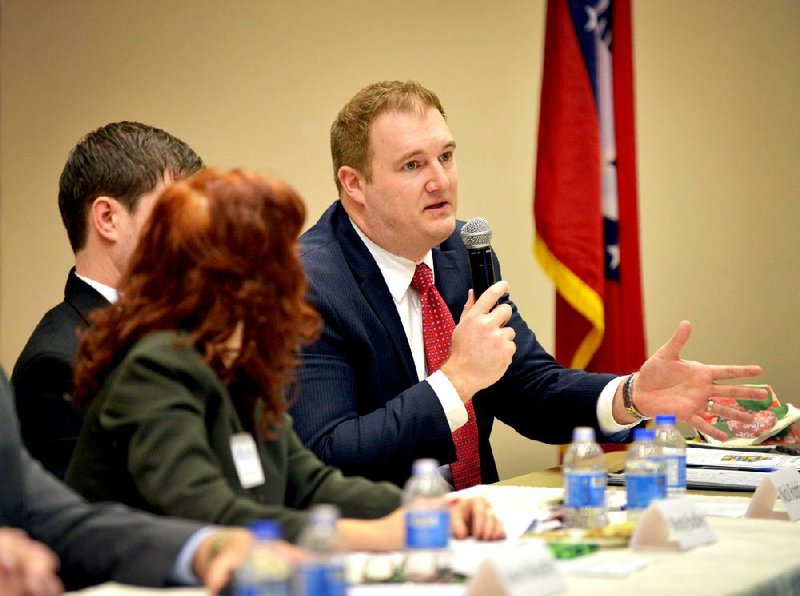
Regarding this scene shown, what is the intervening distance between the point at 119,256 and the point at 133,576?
1.13 metres

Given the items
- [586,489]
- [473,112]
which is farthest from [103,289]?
[473,112]

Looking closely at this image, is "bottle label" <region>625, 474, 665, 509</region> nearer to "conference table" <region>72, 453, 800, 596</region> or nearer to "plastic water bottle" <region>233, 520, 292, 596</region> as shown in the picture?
"conference table" <region>72, 453, 800, 596</region>

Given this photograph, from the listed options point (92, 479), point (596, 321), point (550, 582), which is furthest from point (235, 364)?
point (596, 321)

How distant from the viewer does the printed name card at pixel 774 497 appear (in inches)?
→ 78.7

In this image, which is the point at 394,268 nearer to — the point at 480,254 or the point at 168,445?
the point at 480,254

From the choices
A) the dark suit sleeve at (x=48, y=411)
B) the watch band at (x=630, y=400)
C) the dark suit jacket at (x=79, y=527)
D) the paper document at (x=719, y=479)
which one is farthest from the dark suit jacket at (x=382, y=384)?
the dark suit jacket at (x=79, y=527)

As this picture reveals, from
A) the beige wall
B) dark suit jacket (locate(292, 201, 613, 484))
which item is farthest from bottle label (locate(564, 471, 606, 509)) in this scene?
the beige wall

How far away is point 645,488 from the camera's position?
1923mm

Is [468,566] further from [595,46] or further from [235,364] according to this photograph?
[595,46]

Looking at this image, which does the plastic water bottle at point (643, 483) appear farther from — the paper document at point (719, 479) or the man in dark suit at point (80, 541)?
the man in dark suit at point (80, 541)

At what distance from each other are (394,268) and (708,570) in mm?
1553

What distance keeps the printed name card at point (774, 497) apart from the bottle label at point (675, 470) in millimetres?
148

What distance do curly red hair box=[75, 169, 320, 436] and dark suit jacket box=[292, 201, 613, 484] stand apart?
88 centimetres

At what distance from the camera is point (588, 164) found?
145 inches
